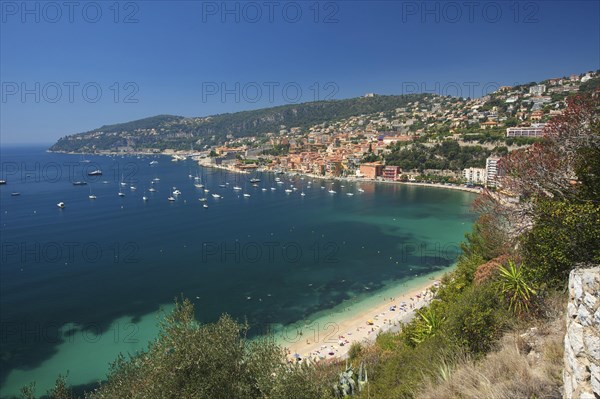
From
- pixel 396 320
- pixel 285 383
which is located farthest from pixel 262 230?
pixel 285 383

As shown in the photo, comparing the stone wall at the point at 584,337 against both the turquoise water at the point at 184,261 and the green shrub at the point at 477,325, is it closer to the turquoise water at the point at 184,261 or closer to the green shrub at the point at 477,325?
the green shrub at the point at 477,325

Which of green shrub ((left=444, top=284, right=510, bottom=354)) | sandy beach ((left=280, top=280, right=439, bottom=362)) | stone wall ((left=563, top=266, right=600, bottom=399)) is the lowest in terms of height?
sandy beach ((left=280, top=280, right=439, bottom=362))

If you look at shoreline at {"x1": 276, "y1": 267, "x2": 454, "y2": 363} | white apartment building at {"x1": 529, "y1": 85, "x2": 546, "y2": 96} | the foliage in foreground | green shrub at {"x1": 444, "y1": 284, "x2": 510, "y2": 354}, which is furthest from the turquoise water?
white apartment building at {"x1": 529, "y1": 85, "x2": 546, "y2": 96}

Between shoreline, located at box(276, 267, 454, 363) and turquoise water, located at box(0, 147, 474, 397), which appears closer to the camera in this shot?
shoreline, located at box(276, 267, 454, 363)

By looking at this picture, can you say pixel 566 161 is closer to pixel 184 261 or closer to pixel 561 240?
pixel 561 240

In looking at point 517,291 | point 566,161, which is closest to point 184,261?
point 517,291

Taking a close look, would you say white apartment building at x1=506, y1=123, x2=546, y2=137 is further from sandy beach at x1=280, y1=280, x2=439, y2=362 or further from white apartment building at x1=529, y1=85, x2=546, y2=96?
sandy beach at x1=280, y1=280, x2=439, y2=362

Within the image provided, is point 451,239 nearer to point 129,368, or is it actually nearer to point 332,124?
point 129,368
